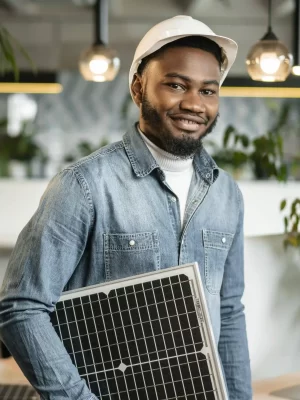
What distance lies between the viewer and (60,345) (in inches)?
46.8

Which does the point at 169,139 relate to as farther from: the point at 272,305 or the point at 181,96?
the point at 272,305

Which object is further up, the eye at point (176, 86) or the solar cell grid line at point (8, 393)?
→ the eye at point (176, 86)

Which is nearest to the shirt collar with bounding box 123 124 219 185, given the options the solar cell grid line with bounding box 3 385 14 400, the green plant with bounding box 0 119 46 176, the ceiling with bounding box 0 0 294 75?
the solar cell grid line with bounding box 3 385 14 400

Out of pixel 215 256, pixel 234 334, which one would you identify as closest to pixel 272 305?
pixel 234 334

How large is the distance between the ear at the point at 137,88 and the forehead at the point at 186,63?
62mm

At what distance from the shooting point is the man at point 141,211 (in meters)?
1.17

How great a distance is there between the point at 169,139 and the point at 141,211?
13 centimetres

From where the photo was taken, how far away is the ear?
1316mm

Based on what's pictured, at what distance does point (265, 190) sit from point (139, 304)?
9.12 ft

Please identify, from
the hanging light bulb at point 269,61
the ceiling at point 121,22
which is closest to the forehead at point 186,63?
the hanging light bulb at point 269,61

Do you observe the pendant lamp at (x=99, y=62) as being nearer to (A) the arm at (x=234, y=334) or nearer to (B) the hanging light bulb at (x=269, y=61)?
(B) the hanging light bulb at (x=269, y=61)

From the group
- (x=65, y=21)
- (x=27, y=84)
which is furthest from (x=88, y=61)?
(x=65, y=21)

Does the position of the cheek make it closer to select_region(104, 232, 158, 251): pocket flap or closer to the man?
the man

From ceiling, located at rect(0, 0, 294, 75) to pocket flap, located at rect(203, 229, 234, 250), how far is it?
4.60 meters
